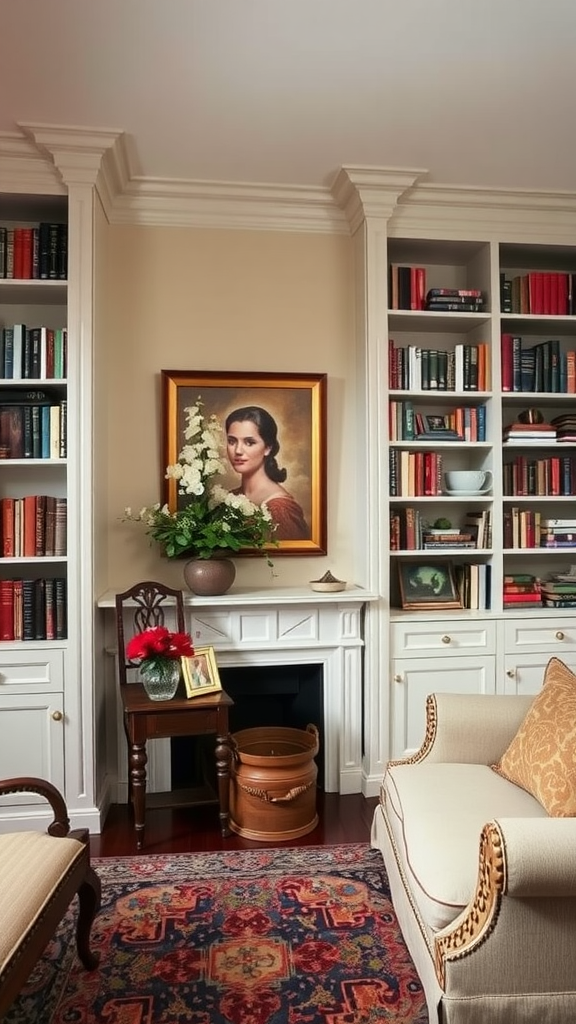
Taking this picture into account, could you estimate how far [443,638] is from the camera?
3520 millimetres

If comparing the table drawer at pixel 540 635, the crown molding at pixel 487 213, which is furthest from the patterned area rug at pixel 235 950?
the crown molding at pixel 487 213

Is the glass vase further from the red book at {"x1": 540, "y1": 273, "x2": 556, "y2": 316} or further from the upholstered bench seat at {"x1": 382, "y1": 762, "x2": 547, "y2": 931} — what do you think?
the red book at {"x1": 540, "y1": 273, "x2": 556, "y2": 316}

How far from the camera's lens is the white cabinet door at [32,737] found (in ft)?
10.2

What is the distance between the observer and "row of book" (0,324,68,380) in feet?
10.5

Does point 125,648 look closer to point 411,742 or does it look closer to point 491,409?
point 411,742

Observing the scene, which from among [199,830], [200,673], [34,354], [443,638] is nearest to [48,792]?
[200,673]

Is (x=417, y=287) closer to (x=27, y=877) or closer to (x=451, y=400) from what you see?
(x=451, y=400)

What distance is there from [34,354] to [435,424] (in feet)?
6.59

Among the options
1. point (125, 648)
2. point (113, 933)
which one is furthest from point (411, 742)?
point (113, 933)

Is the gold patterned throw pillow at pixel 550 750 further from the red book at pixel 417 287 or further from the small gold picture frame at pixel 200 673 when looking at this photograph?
the red book at pixel 417 287

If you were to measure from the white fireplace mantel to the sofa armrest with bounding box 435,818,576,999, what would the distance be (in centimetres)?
174

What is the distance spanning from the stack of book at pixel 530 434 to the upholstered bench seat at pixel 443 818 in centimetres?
181

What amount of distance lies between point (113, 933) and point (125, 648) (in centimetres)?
125

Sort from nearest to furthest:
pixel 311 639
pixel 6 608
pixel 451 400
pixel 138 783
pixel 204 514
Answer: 1. pixel 138 783
2. pixel 6 608
3. pixel 204 514
4. pixel 311 639
5. pixel 451 400
